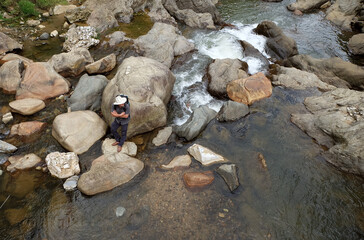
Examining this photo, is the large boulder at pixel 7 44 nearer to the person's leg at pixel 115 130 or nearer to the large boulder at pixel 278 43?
the person's leg at pixel 115 130

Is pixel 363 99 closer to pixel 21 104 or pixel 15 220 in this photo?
pixel 15 220

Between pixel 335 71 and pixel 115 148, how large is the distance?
41.7 feet

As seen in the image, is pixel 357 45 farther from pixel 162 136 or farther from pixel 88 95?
pixel 88 95

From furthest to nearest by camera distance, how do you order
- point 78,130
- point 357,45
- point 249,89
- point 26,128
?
point 357,45 → point 249,89 → point 26,128 → point 78,130

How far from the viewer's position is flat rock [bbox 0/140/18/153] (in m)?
7.43

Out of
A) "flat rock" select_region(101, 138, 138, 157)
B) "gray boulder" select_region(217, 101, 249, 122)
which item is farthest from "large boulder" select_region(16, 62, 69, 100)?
"gray boulder" select_region(217, 101, 249, 122)

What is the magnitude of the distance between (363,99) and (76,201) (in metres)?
11.7

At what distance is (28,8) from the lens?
583 inches

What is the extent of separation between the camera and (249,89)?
402 inches

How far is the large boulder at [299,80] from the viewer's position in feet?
36.1

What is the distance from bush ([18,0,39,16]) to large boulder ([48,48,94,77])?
726 centimetres

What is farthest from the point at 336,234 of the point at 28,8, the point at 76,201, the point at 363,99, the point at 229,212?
the point at 28,8

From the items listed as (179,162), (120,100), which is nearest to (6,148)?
(120,100)

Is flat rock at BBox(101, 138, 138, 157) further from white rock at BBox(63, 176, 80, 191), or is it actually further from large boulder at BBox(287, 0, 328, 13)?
large boulder at BBox(287, 0, 328, 13)
